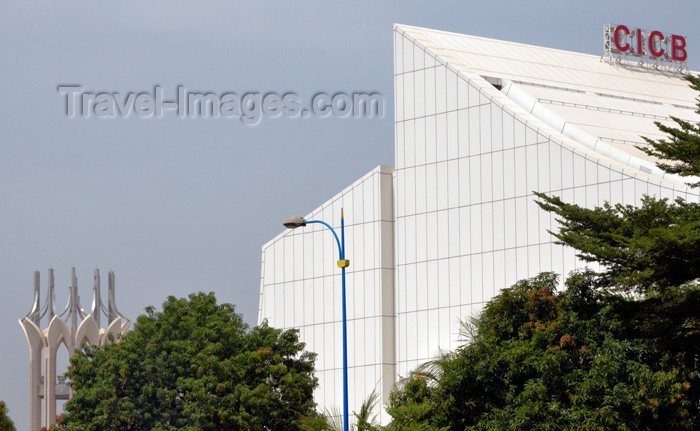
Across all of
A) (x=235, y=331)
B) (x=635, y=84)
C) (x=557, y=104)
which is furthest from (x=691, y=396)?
(x=635, y=84)

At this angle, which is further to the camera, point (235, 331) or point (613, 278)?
point (235, 331)

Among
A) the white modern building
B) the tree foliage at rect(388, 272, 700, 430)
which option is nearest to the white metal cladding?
the white modern building

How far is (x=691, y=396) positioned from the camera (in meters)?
33.3

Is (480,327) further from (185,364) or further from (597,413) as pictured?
(185,364)

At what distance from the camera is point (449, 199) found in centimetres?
5275

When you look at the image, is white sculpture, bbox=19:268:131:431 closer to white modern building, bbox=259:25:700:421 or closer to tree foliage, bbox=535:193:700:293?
white modern building, bbox=259:25:700:421

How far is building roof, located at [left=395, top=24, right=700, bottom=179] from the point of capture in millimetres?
53375

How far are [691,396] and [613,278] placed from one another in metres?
4.42

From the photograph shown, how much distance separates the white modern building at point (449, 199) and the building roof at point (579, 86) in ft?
0.40

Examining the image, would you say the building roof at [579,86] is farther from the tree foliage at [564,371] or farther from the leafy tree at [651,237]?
the leafy tree at [651,237]

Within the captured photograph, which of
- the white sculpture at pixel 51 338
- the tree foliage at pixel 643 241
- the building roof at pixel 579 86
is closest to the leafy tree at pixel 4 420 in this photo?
the white sculpture at pixel 51 338

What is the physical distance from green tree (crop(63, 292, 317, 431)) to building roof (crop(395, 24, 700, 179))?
16755 mm

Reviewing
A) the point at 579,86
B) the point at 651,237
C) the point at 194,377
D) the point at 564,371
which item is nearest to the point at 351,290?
the point at 194,377

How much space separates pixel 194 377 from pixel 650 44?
3913 cm
